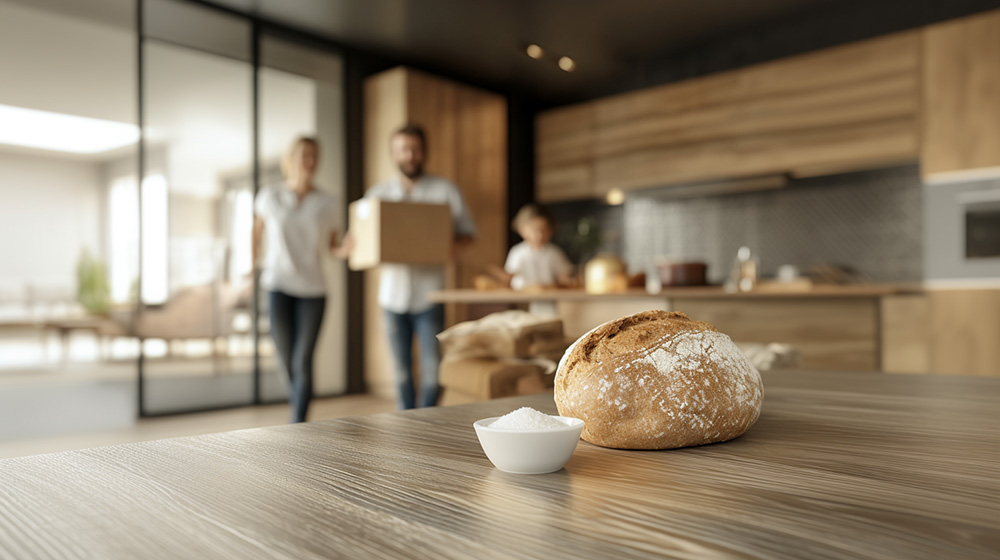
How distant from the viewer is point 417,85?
16.2 ft

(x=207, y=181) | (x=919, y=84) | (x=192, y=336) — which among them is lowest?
(x=192, y=336)

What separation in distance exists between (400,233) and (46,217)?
7.72 ft

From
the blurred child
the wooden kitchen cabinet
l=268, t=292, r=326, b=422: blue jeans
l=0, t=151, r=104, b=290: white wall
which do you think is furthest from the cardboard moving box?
the wooden kitchen cabinet

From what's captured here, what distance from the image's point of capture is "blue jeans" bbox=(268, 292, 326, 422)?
9.89 feet

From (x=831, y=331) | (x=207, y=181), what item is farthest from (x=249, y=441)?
(x=207, y=181)

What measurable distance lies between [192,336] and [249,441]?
4.09m

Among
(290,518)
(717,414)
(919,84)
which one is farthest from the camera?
(919,84)

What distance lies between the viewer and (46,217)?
12.3 feet

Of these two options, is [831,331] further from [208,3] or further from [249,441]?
[208,3]

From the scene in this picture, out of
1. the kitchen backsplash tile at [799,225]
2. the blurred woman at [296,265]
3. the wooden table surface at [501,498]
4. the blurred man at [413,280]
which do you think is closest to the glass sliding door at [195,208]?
the blurred woman at [296,265]

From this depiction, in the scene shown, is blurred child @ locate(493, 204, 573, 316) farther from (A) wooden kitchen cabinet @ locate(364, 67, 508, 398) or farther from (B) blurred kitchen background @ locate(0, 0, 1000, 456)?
(A) wooden kitchen cabinet @ locate(364, 67, 508, 398)

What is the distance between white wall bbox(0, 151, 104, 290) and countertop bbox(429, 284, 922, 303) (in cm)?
230

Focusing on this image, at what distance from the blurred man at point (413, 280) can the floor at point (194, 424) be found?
0.85 meters

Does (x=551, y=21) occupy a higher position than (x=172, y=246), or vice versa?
(x=551, y=21)
